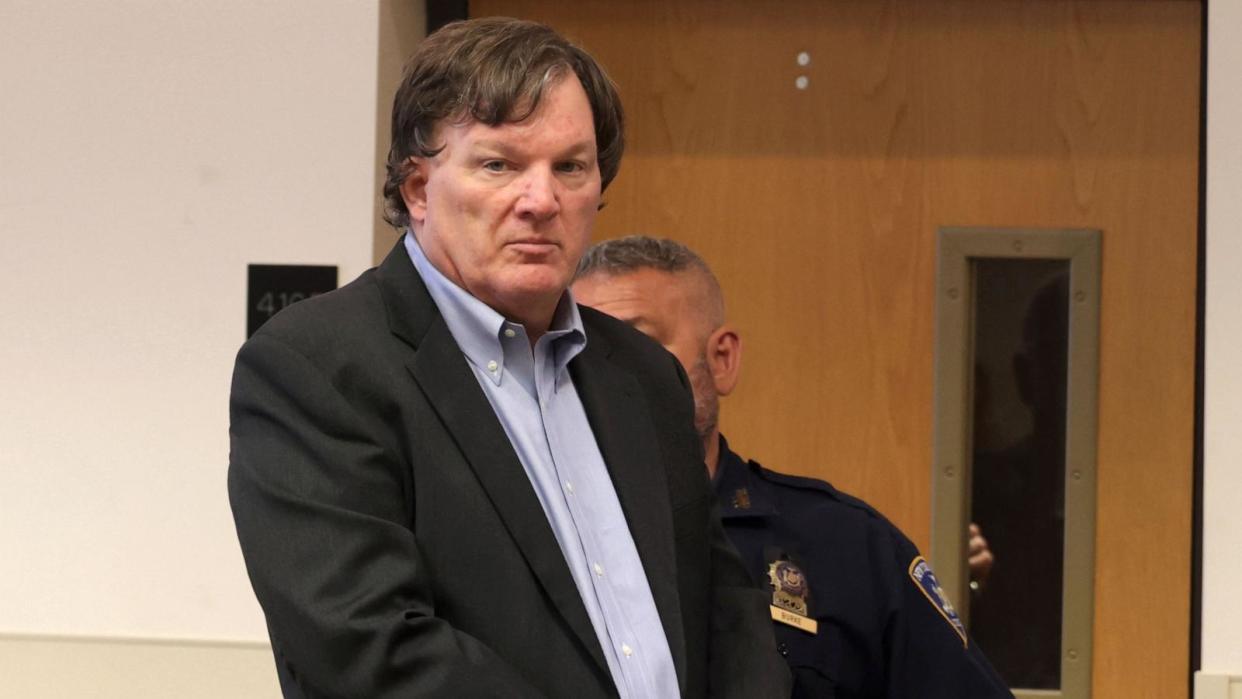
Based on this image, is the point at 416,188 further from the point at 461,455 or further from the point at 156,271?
the point at 156,271

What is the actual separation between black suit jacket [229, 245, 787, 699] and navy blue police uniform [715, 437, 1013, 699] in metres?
0.44

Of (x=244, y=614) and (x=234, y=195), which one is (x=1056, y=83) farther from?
(x=244, y=614)

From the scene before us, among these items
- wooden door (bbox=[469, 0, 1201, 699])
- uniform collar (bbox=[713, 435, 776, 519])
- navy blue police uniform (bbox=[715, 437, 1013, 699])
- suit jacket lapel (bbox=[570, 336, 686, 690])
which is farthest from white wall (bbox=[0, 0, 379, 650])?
suit jacket lapel (bbox=[570, 336, 686, 690])

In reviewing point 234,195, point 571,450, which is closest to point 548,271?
point 571,450

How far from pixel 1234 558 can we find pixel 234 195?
159 centimetres

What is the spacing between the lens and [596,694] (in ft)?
3.72

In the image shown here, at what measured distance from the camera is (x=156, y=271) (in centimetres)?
240

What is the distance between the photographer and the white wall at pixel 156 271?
2391 mm

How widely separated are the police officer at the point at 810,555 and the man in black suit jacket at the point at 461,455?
397mm

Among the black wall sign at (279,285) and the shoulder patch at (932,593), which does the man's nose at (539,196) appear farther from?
the black wall sign at (279,285)

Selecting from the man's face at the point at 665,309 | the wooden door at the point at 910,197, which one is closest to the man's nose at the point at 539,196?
the man's face at the point at 665,309

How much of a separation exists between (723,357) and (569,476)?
703 millimetres

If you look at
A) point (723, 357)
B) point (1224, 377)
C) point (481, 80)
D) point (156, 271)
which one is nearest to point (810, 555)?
point (723, 357)

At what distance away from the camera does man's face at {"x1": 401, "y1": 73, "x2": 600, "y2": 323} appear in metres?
1.19
